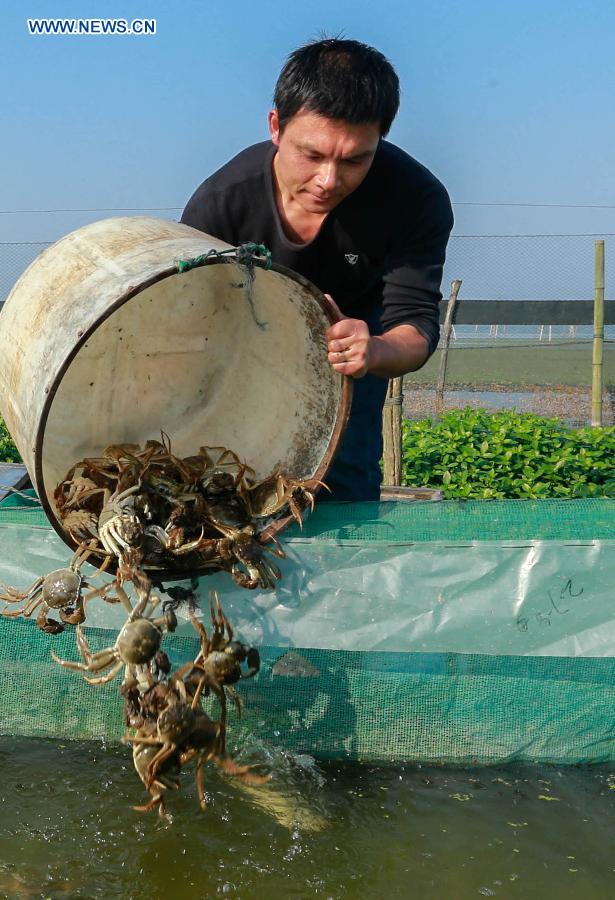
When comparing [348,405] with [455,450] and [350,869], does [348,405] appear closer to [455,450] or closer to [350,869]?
[350,869]

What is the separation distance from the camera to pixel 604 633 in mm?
2830

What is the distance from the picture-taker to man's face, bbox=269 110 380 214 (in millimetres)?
2807

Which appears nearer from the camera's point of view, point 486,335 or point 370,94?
point 370,94

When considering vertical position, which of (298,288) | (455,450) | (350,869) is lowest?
(350,869)

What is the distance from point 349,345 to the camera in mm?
2754

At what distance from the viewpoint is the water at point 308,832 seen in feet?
8.25

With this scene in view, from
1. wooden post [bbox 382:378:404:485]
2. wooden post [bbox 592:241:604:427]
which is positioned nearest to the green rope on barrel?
wooden post [bbox 382:378:404:485]

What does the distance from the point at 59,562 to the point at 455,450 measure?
449cm

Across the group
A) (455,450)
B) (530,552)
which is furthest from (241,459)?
(455,450)

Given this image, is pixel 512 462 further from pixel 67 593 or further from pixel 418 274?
pixel 67 593

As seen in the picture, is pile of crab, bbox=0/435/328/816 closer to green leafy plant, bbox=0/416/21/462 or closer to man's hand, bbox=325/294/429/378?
man's hand, bbox=325/294/429/378

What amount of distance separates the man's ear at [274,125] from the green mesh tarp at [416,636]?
114 cm

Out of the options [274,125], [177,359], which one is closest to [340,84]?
[274,125]

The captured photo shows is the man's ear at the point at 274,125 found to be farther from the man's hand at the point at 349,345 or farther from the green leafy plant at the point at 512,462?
the green leafy plant at the point at 512,462
